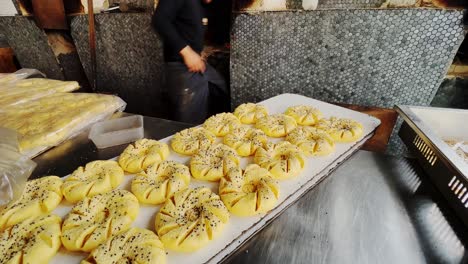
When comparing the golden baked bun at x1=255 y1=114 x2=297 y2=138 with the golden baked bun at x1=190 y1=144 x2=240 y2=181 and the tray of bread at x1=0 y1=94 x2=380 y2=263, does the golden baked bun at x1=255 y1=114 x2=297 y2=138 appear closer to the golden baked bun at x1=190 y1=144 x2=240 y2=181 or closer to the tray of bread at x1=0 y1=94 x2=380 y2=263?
the tray of bread at x1=0 y1=94 x2=380 y2=263

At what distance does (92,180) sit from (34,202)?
247mm

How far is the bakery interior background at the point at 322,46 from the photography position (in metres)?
1.98

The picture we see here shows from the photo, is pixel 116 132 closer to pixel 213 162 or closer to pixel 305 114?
pixel 213 162

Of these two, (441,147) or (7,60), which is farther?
(7,60)

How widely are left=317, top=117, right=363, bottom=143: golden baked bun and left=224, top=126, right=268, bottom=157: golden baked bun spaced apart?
43cm

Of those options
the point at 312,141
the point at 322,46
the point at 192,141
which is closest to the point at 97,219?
the point at 192,141

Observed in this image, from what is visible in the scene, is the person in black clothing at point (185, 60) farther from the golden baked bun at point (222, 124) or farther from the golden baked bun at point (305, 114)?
the golden baked bun at point (305, 114)

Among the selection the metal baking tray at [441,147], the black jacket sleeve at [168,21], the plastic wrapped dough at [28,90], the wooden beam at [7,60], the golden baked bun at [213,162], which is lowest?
the wooden beam at [7,60]

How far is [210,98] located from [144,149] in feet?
6.05

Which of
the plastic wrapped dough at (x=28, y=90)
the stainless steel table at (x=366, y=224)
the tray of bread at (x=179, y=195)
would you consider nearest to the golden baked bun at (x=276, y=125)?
the tray of bread at (x=179, y=195)

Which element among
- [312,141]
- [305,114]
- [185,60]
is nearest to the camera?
[312,141]

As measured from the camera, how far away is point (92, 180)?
126cm

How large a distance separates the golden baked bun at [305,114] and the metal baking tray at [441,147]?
50 centimetres

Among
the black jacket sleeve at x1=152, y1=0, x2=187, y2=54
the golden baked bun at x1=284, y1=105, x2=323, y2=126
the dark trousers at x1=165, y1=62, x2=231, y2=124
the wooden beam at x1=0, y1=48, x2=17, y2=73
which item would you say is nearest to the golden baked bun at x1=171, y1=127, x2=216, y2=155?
the golden baked bun at x1=284, y1=105, x2=323, y2=126
